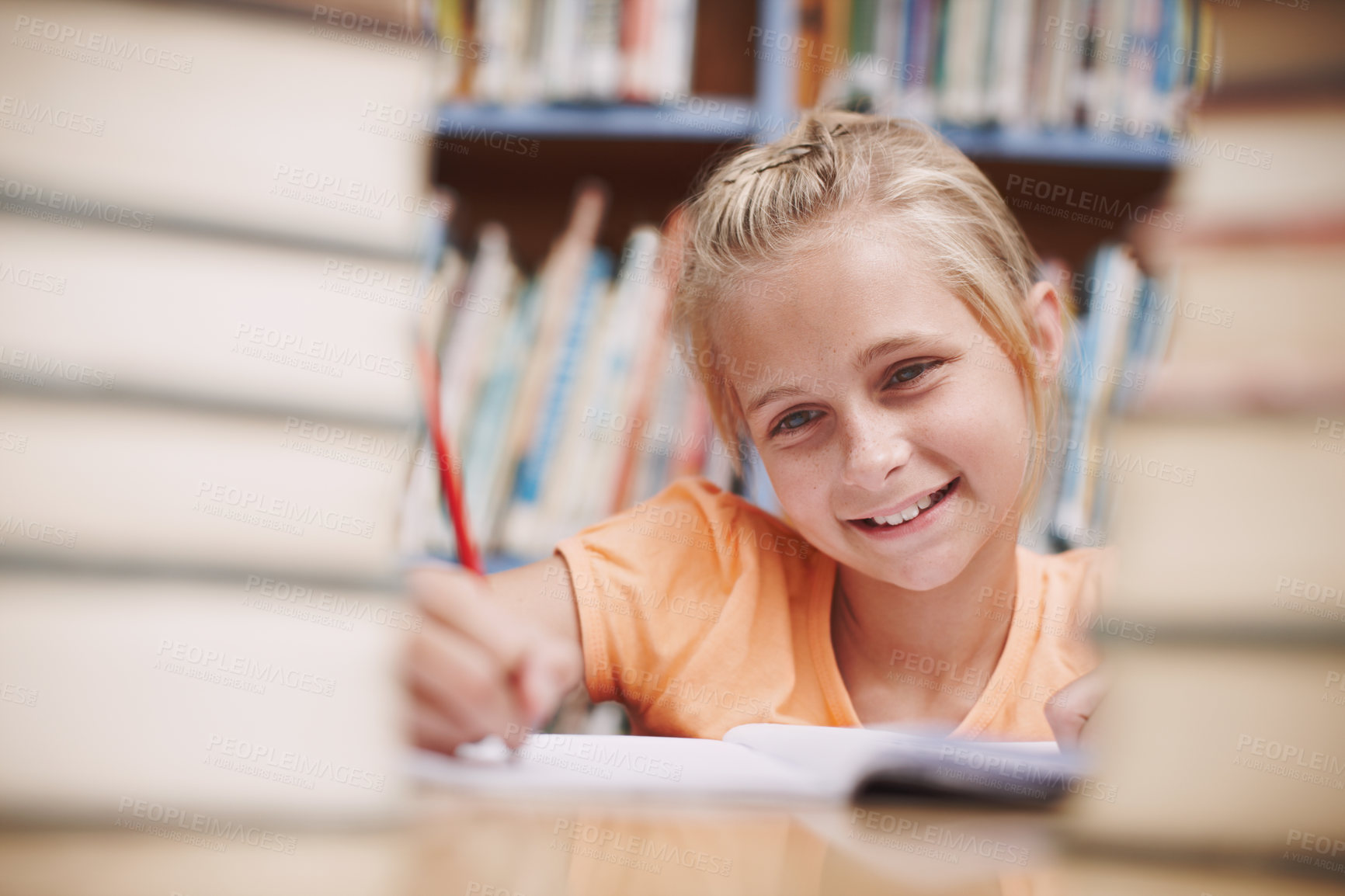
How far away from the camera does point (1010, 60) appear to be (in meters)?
0.92

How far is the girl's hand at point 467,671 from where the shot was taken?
0.59 meters

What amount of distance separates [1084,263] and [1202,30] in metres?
0.26

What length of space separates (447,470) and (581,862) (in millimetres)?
503

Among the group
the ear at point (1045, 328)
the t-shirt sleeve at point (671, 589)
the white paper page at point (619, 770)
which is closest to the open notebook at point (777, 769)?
the white paper page at point (619, 770)

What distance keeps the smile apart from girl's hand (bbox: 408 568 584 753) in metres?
0.30

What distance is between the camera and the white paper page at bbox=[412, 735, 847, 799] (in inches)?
22.4

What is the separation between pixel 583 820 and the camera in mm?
513

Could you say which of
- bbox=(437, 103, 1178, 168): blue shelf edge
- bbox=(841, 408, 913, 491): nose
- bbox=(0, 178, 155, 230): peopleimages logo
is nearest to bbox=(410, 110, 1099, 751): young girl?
bbox=(841, 408, 913, 491): nose

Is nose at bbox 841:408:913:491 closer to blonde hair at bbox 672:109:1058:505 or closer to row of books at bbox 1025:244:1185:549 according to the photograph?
blonde hair at bbox 672:109:1058:505

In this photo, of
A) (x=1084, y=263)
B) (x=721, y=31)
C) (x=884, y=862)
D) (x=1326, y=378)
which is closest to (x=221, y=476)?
(x=884, y=862)

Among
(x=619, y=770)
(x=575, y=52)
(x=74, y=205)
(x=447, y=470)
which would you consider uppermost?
(x=575, y=52)

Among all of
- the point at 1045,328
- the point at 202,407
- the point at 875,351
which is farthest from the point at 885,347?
the point at 202,407

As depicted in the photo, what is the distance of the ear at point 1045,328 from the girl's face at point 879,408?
6 centimetres

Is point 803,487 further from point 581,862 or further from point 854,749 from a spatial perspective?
point 581,862
